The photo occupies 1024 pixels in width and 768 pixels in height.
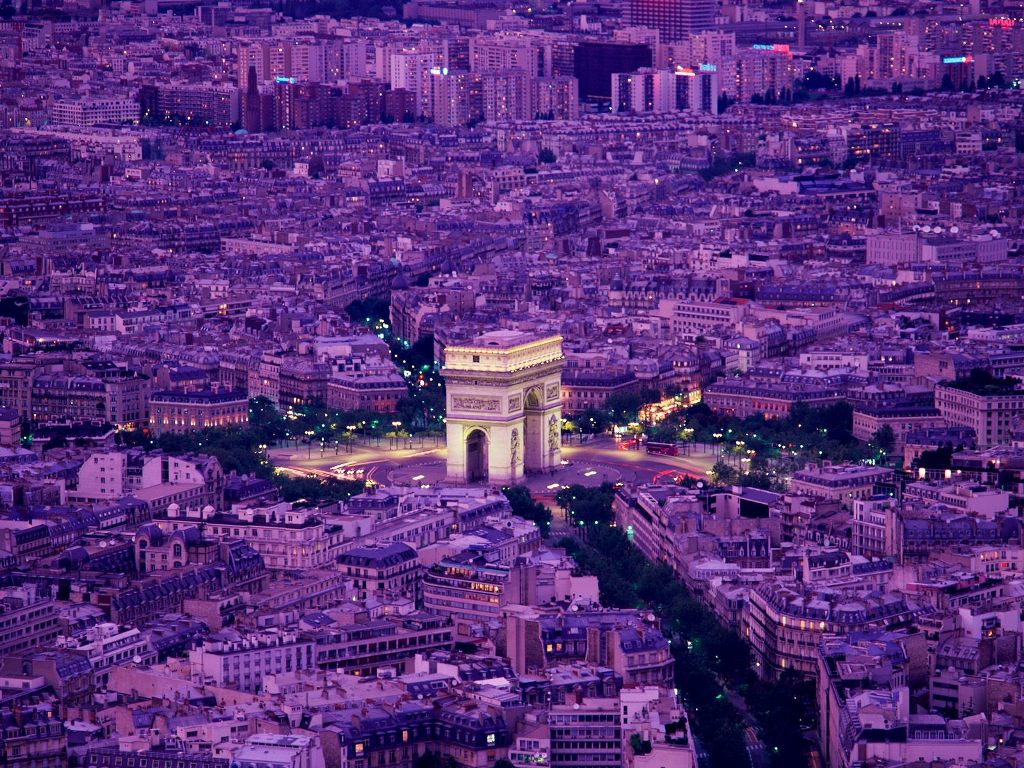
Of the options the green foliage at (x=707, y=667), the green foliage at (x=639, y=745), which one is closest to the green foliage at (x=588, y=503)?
the green foliage at (x=707, y=667)

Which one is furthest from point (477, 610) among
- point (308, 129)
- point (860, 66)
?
point (860, 66)

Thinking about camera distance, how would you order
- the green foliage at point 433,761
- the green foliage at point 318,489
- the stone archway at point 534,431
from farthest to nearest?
1. the stone archway at point 534,431
2. the green foliage at point 318,489
3. the green foliage at point 433,761

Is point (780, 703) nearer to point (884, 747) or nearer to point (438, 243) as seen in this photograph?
point (884, 747)

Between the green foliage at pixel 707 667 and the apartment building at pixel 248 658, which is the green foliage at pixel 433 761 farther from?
the green foliage at pixel 707 667

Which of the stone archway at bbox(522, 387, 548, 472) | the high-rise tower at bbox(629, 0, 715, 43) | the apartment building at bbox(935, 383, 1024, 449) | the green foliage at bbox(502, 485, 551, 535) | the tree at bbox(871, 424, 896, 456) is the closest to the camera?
the green foliage at bbox(502, 485, 551, 535)

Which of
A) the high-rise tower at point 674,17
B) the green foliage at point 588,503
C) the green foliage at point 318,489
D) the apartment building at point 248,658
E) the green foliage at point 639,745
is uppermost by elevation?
the apartment building at point 248,658

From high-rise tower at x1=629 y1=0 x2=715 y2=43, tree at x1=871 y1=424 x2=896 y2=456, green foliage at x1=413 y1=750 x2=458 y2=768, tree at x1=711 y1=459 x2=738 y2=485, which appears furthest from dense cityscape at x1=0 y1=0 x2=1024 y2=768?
high-rise tower at x1=629 y1=0 x2=715 y2=43

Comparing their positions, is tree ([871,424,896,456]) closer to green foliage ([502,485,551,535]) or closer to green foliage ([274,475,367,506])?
green foliage ([502,485,551,535])
